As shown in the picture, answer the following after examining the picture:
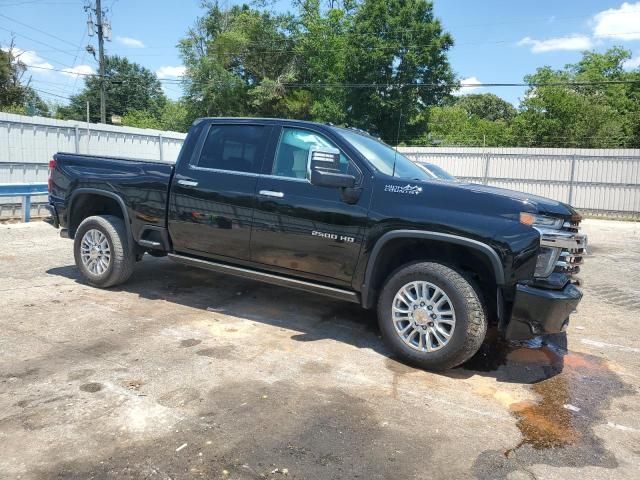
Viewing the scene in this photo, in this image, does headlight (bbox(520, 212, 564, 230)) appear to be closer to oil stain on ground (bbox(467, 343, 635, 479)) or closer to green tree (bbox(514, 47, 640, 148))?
oil stain on ground (bbox(467, 343, 635, 479))

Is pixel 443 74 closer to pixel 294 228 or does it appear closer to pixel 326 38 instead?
pixel 326 38

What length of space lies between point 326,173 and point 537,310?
76.3 inches

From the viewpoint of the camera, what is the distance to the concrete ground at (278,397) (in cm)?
299

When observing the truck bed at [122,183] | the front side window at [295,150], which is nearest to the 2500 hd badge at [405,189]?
the front side window at [295,150]

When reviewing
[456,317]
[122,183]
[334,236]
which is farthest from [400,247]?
[122,183]

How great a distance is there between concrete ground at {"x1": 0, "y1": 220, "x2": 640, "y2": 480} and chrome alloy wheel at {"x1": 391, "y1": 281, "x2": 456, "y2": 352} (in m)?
0.27

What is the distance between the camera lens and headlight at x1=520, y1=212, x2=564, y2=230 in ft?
12.9

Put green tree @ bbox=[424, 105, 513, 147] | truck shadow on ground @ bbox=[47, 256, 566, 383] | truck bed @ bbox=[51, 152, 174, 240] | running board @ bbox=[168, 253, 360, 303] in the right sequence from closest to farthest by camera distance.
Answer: truck shadow on ground @ bbox=[47, 256, 566, 383] < running board @ bbox=[168, 253, 360, 303] < truck bed @ bbox=[51, 152, 174, 240] < green tree @ bbox=[424, 105, 513, 147]

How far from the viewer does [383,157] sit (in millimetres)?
5074

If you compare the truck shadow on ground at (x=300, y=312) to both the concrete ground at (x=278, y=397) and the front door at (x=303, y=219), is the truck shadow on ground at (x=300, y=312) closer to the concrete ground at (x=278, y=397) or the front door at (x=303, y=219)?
the concrete ground at (x=278, y=397)

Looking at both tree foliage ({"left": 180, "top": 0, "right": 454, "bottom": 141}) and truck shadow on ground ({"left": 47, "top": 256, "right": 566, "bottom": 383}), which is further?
tree foliage ({"left": 180, "top": 0, "right": 454, "bottom": 141})

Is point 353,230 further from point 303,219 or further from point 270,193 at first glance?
point 270,193

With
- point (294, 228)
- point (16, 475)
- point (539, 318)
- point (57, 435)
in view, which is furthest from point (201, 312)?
point (539, 318)

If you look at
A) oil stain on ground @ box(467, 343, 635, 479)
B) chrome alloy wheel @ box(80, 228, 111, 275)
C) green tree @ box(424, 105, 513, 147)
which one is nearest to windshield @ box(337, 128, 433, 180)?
oil stain on ground @ box(467, 343, 635, 479)
